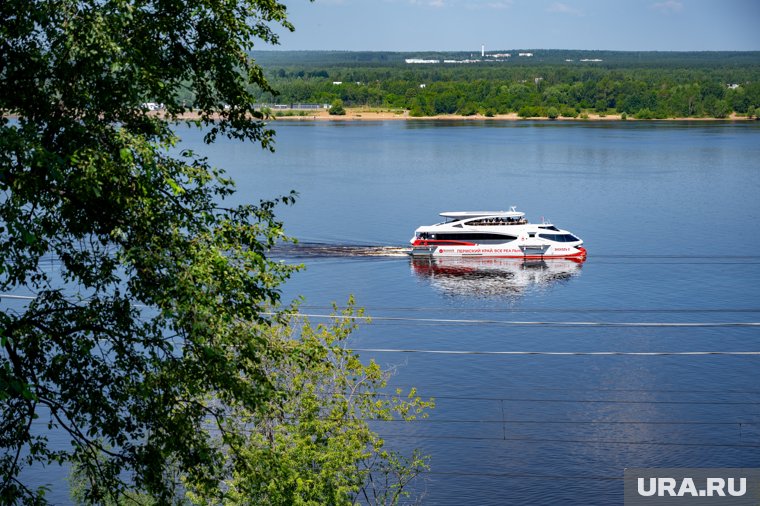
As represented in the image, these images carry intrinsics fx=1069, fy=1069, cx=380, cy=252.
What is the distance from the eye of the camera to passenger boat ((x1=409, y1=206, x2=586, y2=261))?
70875mm

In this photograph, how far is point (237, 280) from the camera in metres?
12.3

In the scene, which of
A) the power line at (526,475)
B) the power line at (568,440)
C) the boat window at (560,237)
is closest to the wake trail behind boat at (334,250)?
the boat window at (560,237)

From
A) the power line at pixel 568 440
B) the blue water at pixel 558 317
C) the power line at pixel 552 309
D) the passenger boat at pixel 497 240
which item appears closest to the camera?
the blue water at pixel 558 317

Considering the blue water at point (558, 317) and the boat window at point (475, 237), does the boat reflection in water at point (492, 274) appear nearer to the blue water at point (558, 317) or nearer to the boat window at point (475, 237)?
the blue water at point (558, 317)

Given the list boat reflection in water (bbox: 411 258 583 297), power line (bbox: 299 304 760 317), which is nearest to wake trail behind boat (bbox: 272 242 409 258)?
boat reflection in water (bbox: 411 258 583 297)

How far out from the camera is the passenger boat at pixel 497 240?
7088cm

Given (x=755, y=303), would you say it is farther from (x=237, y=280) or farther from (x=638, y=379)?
(x=237, y=280)

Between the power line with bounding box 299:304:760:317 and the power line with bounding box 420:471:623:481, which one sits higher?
the power line with bounding box 299:304:760:317

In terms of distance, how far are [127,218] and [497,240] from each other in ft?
199

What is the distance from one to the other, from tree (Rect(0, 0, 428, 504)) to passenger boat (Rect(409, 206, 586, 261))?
57600 mm

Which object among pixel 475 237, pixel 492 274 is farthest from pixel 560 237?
pixel 492 274

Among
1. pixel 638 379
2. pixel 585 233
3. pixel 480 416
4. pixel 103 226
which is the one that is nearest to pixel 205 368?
pixel 103 226

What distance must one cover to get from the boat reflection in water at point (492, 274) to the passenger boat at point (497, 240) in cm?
47

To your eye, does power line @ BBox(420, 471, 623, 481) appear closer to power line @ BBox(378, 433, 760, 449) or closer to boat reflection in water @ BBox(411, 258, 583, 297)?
power line @ BBox(378, 433, 760, 449)
